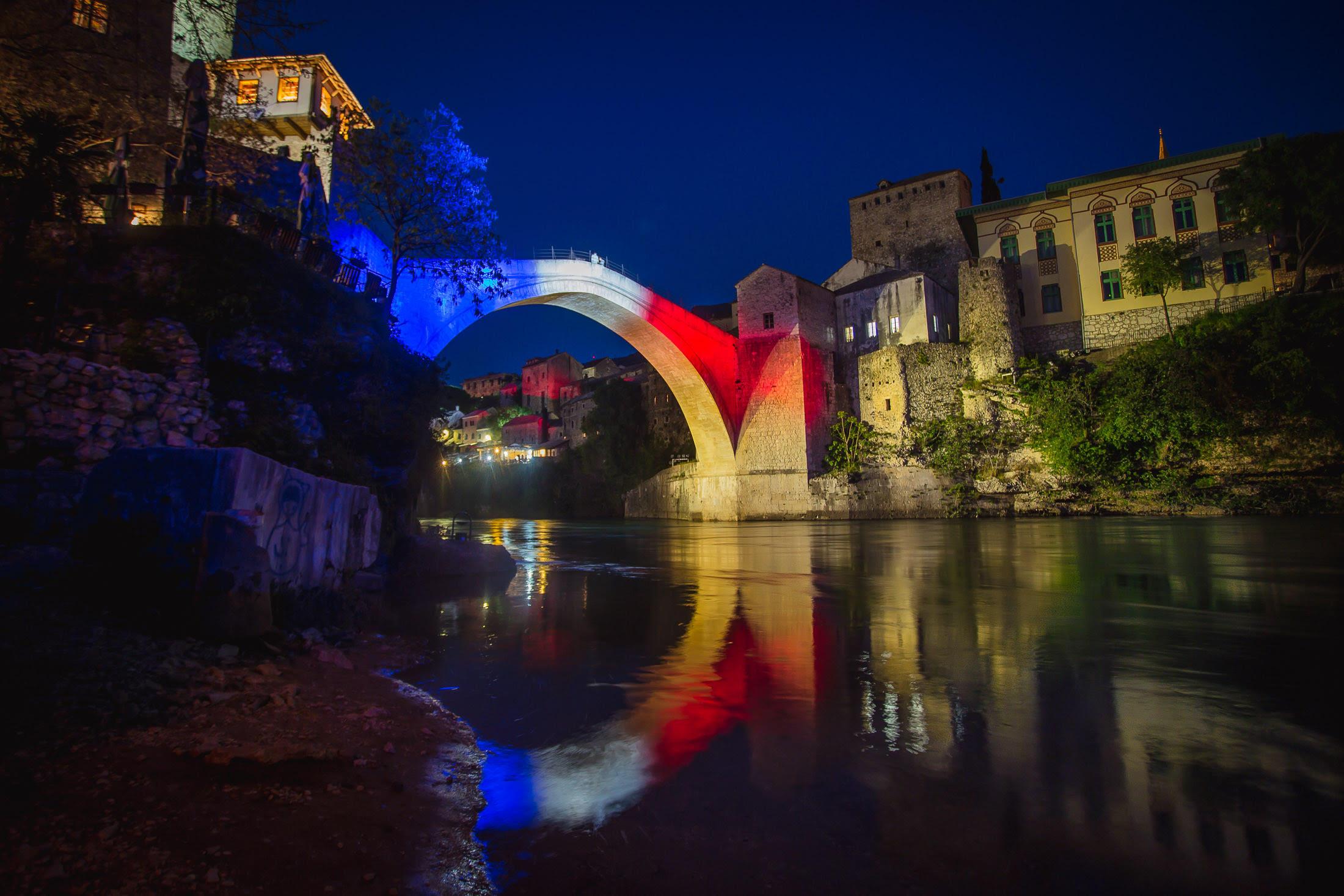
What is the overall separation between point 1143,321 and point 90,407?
33.9m

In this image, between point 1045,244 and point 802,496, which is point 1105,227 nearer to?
point 1045,244

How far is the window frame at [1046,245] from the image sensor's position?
30.5 m

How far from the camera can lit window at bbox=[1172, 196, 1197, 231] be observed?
86.3ft

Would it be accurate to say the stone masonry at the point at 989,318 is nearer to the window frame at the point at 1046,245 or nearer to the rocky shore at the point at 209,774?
the window frame at the point at 1046,245

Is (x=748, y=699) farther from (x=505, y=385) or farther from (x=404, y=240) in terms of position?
(x=505, y=385)

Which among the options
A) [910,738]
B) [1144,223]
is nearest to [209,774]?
[910,738]

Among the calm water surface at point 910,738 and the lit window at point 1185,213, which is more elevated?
the lit window at point 1185,213

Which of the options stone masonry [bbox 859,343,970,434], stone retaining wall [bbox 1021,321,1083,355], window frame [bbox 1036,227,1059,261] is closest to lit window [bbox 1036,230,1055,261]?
window frame [bbox 1036,227,1059,261]

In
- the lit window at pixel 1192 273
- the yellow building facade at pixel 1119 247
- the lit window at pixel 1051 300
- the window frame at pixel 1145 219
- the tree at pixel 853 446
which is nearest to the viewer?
the yellow building facade at pixel 1119 247

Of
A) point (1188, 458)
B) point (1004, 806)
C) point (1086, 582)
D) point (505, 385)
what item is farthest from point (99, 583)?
point (505, 385)

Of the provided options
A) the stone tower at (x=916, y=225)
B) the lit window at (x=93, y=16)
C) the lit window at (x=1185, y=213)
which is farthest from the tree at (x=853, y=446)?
the lit window at (x=93, y=16)

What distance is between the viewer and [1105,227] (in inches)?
1094

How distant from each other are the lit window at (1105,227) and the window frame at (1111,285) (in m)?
1.37

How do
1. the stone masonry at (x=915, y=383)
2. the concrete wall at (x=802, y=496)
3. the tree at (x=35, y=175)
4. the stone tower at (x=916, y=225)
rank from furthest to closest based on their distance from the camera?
1. the stone tower at (x=916, y=225)
2. the stone masonry at (x=915, y=383)
3. the concrete wall at (x=802, y=496)
4. the tree at (x=35, y=175)
